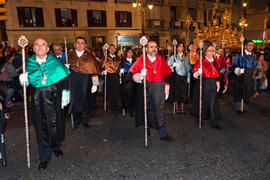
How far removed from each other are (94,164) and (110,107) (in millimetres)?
3955

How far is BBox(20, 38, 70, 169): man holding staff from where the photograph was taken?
12.1ft

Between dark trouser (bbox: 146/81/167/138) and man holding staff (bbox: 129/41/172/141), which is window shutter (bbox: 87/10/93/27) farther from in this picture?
dark trouser (bbox: 146/81/167/138)

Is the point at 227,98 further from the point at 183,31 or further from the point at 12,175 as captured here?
the point at 183,31

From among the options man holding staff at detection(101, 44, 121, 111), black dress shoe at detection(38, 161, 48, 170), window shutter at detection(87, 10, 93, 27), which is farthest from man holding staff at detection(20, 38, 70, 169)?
window shutter at detection(87, 10, 93, 27)

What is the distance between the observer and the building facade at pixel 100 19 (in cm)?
1935

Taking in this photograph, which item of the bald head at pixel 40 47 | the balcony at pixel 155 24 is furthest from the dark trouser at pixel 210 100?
the balcony at pixel 155 24

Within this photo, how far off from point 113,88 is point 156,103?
Answer: 3244 millimetres

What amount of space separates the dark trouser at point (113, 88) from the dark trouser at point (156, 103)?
302 centimetres

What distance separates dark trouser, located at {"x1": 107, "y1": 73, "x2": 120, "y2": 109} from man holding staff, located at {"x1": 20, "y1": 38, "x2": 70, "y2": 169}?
3.70 metres

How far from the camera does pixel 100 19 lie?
73.8 ft

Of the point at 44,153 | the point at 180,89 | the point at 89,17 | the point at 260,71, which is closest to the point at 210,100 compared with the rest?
the point at 180,89

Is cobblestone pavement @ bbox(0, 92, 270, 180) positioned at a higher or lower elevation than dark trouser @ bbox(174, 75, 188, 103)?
lower

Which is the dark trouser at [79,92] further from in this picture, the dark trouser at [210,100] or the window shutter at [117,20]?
the window shutter at [117,20]

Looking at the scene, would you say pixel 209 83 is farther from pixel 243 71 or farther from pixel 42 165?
pixel 42 165
